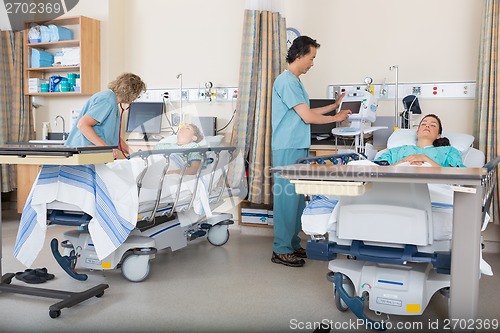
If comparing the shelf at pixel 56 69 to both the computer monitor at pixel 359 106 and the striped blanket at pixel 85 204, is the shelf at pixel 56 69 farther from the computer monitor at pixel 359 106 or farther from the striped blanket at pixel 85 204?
the computer monitor at pixel 359 106

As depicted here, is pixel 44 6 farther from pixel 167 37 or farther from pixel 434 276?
pixel 434 276

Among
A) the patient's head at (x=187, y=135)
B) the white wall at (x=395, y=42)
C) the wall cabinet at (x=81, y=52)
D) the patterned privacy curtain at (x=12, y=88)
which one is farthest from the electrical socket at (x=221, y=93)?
the patterned privacy curtain at (x=12, y=88)

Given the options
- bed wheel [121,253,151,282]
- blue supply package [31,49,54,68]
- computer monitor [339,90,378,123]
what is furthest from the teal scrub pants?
blue supply package [31,49,54,68]

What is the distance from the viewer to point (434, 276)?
7.35ft

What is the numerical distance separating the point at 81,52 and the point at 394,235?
3.95 metres

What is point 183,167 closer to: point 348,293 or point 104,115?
point 104,115

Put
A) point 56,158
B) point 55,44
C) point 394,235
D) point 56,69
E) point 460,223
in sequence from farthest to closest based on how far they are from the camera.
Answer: point 56,69, point 55,44, point 56,158, point 394,235, point 460,223

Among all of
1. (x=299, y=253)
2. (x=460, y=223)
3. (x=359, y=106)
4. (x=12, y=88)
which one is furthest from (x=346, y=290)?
(x=12, y=88)

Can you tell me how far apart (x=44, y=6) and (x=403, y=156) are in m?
4.48

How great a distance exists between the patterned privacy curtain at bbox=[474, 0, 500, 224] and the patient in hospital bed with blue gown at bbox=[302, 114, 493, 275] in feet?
2.08

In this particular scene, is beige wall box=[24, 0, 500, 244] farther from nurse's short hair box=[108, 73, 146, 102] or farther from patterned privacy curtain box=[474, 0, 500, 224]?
nurse's short hair box=[108, 73, 146, 102]

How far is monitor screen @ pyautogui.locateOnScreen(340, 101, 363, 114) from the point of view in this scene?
11.5ft

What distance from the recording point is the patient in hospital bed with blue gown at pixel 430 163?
6.88ft

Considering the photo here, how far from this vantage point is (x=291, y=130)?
3307 millimetres
